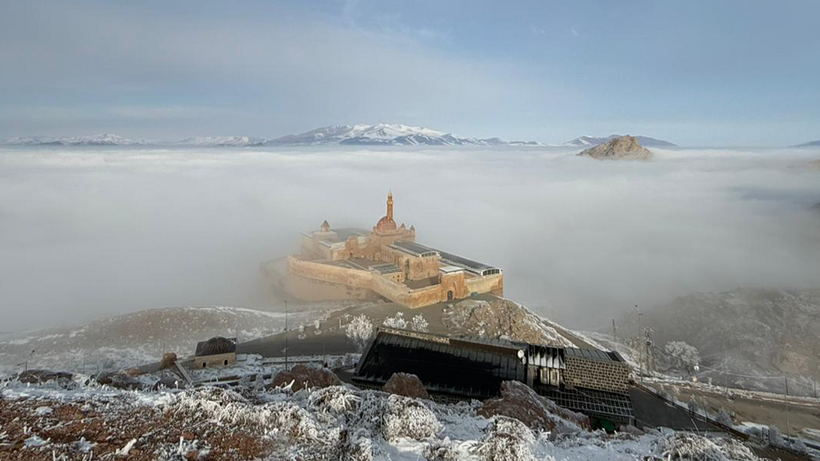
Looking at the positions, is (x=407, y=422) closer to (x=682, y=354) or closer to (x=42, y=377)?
(x=42, y=377)

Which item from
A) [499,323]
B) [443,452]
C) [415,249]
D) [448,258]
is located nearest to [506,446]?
[443,452]

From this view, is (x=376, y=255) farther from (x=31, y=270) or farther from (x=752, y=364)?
(x=31, y=270)

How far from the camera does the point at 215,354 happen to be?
2558 centimetres

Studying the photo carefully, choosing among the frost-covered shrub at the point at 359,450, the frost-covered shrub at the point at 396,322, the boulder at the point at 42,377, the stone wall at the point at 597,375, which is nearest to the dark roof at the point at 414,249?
the frost-covered shrub at the point at 396,322

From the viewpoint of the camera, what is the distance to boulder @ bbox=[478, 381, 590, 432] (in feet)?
41.7

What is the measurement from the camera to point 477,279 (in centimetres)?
4553

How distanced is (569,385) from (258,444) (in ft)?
55.9

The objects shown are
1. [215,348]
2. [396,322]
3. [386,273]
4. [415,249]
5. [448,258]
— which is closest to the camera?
[215,348]

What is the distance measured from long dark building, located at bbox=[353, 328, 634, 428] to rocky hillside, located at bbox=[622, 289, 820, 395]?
75.4 ft

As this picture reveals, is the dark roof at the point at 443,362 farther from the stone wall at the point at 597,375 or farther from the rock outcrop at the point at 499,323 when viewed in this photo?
the rock outcrop at the point at 499,323

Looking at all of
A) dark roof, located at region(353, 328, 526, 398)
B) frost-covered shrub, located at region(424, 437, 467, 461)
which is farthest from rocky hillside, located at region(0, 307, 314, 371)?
frost-covered shrub, located at region(424, 437, 467, 461)

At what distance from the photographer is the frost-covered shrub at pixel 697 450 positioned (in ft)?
28.8

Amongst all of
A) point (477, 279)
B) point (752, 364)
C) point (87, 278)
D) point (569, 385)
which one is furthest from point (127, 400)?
point (87, 278)

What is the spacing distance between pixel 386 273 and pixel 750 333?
39.6m
